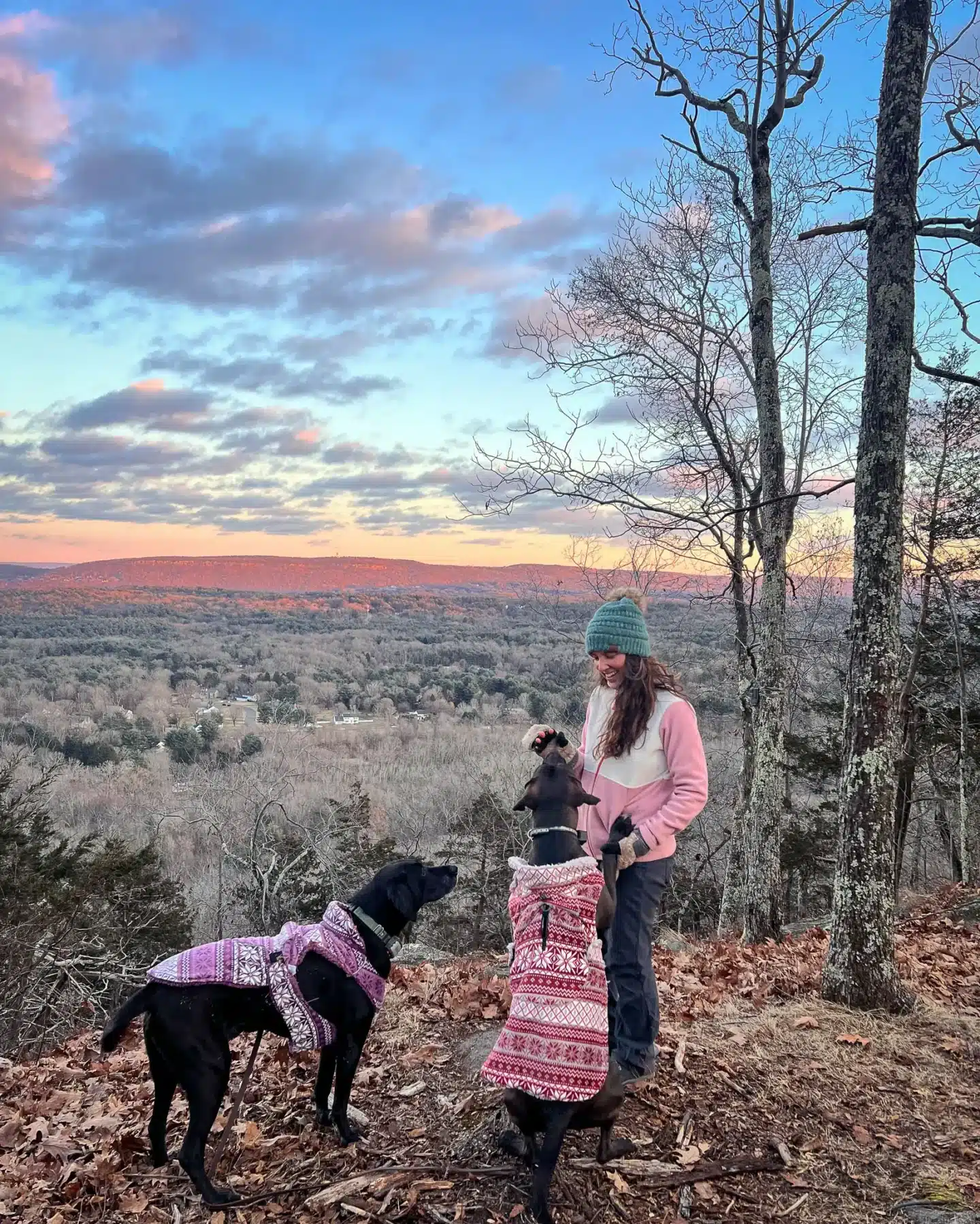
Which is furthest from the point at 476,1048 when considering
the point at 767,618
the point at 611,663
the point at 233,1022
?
the point at 767,618

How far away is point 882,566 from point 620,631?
2388mm

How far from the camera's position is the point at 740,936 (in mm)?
10039

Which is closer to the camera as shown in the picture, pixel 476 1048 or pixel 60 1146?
pixel 60 1146

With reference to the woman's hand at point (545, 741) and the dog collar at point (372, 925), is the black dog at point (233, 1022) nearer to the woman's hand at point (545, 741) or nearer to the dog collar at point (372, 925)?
A: the dog collar at point (372, 925)

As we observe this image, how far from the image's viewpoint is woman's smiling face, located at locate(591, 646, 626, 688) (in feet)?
13.0

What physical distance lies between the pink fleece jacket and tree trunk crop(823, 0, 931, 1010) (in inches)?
77.4

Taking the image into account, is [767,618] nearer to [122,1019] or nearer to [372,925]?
[372,925]

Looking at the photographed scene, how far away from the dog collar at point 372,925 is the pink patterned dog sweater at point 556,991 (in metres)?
0.80

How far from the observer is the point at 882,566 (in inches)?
206


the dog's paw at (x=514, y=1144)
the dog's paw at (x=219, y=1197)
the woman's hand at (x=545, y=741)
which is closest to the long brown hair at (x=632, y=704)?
the woman's hand at (x=545, y=741)

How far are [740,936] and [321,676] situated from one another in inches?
2865

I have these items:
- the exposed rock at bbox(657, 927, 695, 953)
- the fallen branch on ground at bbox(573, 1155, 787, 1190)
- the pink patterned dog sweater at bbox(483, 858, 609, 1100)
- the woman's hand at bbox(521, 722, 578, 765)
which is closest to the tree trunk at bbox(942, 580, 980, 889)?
the exposed rock at bbox(657, 927, 695, 953)

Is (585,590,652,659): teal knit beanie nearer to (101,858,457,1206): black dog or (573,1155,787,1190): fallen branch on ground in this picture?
(101,858,457,1206): black dog

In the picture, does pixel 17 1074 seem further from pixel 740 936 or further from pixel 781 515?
pixel 781 515
